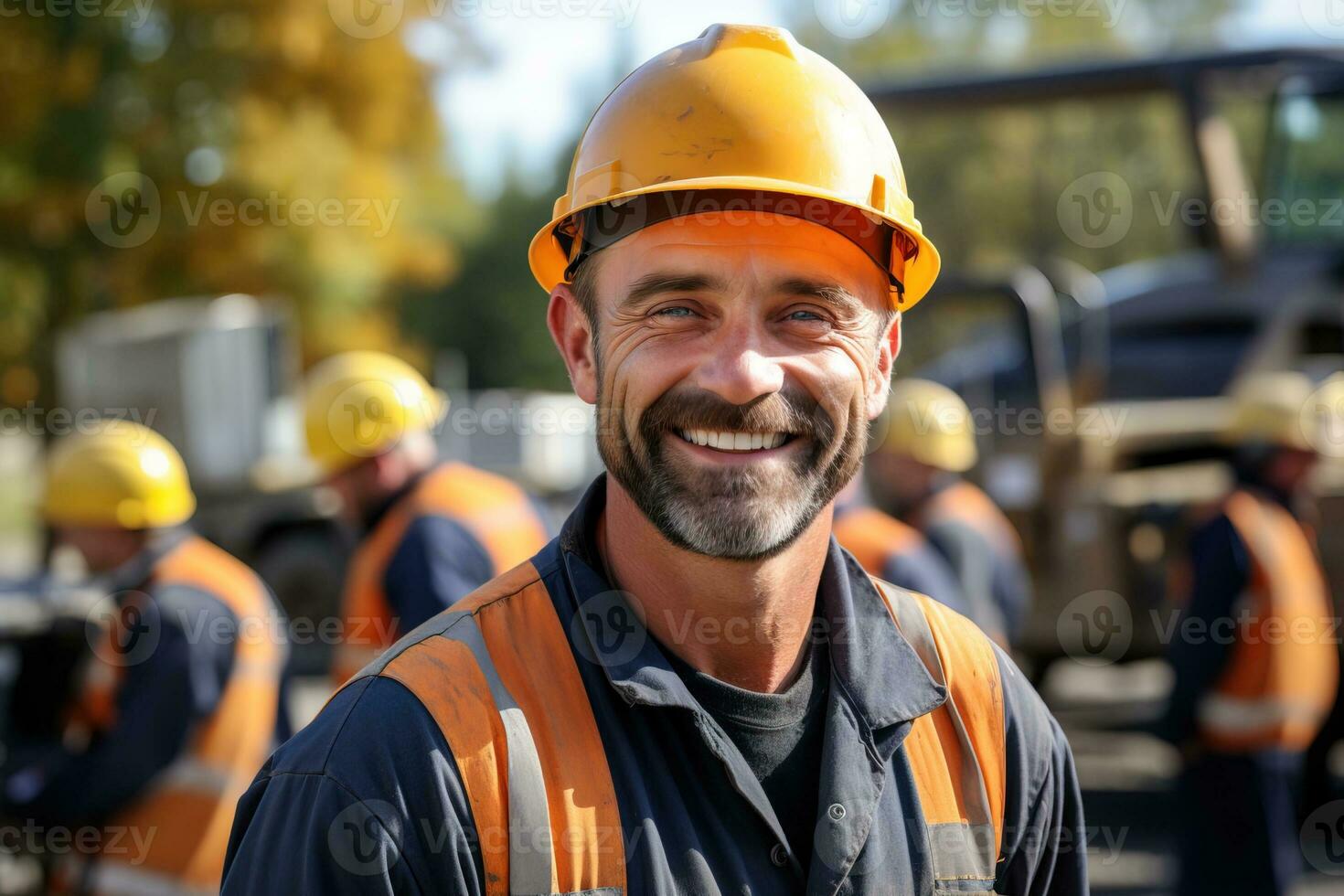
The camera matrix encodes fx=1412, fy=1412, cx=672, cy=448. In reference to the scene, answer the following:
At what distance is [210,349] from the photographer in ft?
43.5

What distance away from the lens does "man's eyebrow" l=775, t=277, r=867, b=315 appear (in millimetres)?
2059

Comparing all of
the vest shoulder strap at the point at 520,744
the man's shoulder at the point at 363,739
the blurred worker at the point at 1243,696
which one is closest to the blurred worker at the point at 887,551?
the blurred worker at the point at 1243,696

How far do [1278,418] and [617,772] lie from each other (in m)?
5.28

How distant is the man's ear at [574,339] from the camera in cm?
221

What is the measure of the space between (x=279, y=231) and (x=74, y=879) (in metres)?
10.6

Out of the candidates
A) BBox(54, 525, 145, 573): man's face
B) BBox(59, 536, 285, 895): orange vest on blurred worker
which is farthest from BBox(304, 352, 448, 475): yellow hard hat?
BBox(59, 536, 285, 895): orange vest on blurred worker

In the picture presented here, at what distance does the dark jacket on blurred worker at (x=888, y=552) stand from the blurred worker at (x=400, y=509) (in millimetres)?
1245

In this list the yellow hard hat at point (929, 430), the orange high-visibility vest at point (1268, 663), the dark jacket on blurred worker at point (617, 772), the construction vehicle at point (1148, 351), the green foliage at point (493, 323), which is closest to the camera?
the dark jacket on blurred worker at point (617, 772)

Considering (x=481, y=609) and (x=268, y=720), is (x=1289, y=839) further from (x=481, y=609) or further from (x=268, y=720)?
Result: (x=481, y=609)

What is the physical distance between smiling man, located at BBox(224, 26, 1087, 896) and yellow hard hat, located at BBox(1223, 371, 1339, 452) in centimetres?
455

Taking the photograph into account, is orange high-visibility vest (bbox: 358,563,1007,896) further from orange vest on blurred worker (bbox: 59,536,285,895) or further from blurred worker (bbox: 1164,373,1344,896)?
blurred worker (bbox: 1164,373,1344,896)

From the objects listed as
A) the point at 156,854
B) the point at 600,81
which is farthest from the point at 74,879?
the point at 600,81

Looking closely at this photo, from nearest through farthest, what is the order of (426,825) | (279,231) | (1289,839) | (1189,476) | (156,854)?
(426,825), (156,854), (1289,839), (1189,476), (279,231)

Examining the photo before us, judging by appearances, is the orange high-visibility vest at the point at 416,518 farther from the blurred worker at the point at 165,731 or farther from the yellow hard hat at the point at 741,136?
the yellow hard hat at the point at 741,136
